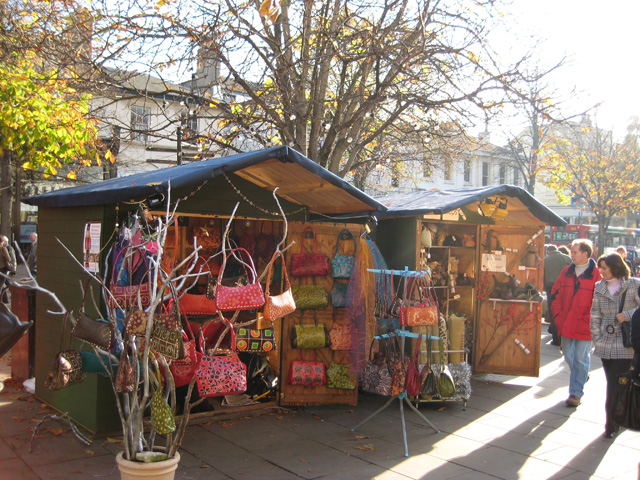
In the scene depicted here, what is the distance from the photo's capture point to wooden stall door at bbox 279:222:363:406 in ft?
21.9

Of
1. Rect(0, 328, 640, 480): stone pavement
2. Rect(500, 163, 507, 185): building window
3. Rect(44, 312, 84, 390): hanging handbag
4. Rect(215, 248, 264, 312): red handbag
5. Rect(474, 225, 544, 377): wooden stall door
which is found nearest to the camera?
Rect(44, 312, 84, 390): hanging handbag

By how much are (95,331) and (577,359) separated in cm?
547

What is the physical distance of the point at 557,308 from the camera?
7105 mm

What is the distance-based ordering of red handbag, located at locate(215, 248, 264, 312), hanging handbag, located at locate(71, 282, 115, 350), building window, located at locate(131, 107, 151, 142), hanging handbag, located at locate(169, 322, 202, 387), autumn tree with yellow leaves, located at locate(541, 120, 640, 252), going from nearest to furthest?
1. hanging handbag, located at locate(71, 282, 115, 350)
2. red handbag, located at locate(215, 248, 264, 312)
3. hanging handbag, located at locate(169, 322, 202, 387)
4. building window, located at locate(131, 107, 151, 142)
5. autumn tree with yellow leaves, located at locate(541, 120, 640, 252)

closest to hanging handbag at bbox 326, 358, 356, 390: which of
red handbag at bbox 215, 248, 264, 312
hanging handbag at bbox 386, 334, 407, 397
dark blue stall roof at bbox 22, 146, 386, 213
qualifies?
hanging handbag at bbox 386, 334, 407, 397

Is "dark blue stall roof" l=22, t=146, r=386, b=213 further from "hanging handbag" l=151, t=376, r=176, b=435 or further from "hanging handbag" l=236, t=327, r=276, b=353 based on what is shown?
"hanging handbag" l=151, t=376, r=176, b=435

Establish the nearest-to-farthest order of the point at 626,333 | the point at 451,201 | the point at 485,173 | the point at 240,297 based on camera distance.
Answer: the point at 240,297 < the point at 626,333 < the point at 451,201 < the point at 485,173

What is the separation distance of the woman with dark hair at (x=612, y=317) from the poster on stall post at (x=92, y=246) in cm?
493

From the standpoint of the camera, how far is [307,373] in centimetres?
663

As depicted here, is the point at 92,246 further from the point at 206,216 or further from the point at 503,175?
the point at 503,175

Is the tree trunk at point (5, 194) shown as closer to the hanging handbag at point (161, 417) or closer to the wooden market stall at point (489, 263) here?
the wooden market stall at point (489, 263)

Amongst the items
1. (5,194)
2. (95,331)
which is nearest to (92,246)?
(95,331)

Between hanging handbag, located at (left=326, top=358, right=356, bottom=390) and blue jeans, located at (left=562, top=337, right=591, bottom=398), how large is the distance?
2.61m

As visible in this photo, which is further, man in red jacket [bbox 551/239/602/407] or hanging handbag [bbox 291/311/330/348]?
man in red jacket [bbox 551/239/602/407]
